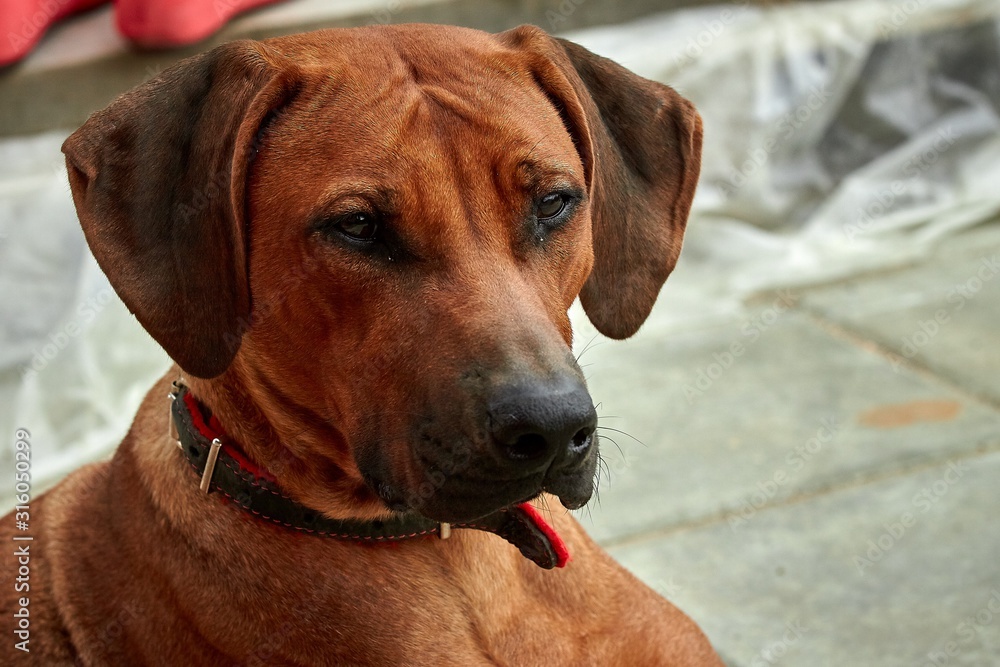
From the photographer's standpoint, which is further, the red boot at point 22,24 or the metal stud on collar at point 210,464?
the red boot at point 22,24

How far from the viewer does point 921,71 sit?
8.02 metres

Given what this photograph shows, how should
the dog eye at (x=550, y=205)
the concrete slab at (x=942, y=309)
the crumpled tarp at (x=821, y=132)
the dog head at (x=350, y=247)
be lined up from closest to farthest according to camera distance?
the dog head at (x=350, y=247)
the dog eye at (x=550, y=205)
the concrete slab at (x=942, y=309)
the crumpled tarp at (x=821, y=132)

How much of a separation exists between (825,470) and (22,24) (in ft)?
14.5

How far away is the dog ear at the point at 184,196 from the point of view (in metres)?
2.52

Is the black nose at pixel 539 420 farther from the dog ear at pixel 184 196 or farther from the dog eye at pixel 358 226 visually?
the dog ear at pixel 184 196

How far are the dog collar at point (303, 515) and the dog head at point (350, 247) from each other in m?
0.04

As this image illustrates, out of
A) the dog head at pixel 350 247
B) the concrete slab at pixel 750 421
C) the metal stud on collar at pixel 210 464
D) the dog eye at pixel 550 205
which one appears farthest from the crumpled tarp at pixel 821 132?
the metal stud on collar at pixel 210 464

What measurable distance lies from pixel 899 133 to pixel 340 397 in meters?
6.48

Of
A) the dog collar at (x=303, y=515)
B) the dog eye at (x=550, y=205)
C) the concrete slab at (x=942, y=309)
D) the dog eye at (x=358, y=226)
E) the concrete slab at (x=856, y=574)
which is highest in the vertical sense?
the dog eye at (x=358, y=226)

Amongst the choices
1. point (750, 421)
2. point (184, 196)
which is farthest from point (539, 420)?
point (750, 421)

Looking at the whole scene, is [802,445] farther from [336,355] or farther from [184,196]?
[184,196]

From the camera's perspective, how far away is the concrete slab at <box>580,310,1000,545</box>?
15.8 feet

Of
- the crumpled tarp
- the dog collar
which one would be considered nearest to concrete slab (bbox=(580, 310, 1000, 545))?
the crumpled tarp

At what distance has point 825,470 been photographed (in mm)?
4906
